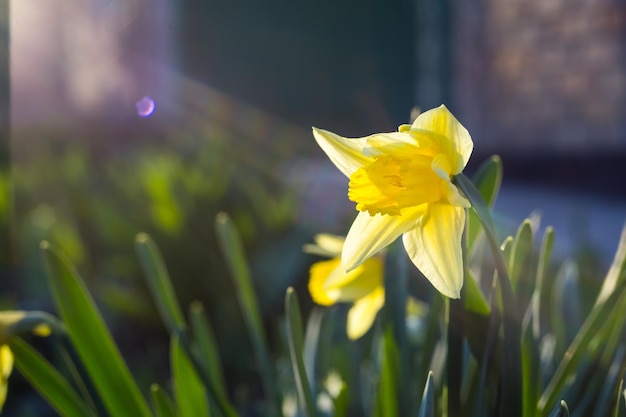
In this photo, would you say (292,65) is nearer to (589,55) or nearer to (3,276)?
(589,55)

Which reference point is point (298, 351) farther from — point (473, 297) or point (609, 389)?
point (609, 389)

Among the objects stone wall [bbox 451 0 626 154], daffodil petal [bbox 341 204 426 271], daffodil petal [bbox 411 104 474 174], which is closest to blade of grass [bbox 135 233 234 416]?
daffodil petal [bbox 341 204 426 271]

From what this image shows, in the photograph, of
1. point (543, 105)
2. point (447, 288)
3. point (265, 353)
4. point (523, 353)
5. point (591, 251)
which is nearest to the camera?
point (447, 288)

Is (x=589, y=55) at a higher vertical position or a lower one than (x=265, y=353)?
higher

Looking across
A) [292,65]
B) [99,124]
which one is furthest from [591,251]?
[292,65]

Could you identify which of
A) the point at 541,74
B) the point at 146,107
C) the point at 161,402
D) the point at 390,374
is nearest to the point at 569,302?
the point at 390,374

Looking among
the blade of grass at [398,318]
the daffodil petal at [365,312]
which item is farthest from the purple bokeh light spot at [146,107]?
the blade of grass at [398,318]

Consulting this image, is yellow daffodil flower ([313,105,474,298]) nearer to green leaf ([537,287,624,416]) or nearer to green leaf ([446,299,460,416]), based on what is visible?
green leaf ([446,299,460,416])
